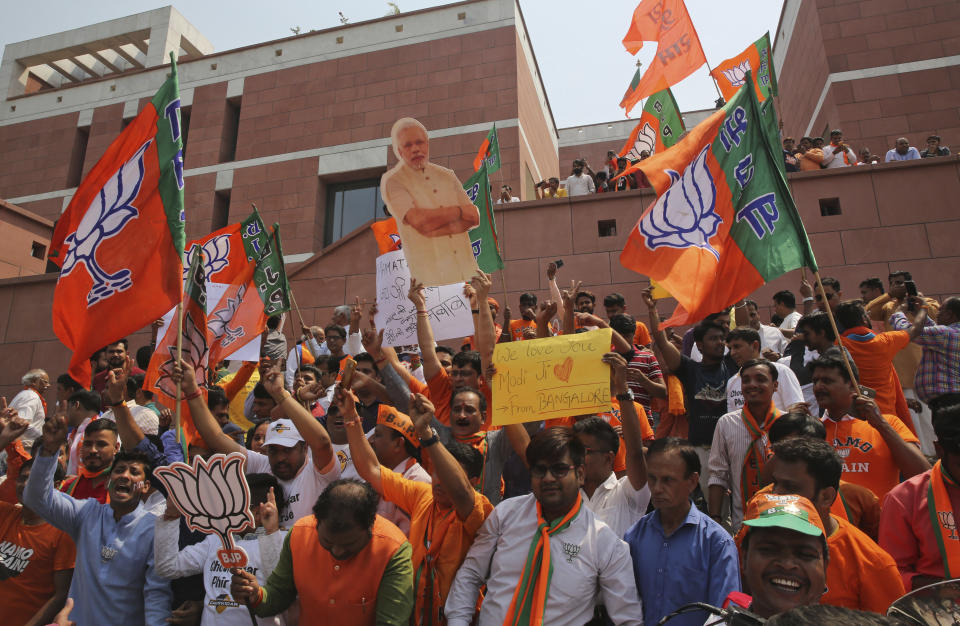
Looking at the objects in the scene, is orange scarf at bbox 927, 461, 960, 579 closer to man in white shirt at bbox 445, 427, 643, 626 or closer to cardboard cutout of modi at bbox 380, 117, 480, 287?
man in white shirt at bbox 445, 427, 643, 626

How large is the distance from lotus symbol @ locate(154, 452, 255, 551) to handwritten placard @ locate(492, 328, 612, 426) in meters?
1.41

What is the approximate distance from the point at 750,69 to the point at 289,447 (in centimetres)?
1068

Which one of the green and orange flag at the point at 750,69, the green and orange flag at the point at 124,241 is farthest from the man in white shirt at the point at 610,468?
the green and orange flag at the point at 750,69

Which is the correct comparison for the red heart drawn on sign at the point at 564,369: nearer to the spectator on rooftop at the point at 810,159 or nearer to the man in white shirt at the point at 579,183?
the man in white shirt at the point at 579,183

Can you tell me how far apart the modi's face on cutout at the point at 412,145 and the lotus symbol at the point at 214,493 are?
3.81 m

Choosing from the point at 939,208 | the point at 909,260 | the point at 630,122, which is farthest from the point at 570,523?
the point at 630,122

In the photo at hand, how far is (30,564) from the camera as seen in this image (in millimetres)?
4176

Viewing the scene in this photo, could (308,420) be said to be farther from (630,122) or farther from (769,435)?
(630,122)

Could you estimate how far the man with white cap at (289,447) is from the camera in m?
4.09

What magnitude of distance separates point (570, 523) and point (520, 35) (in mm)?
17576

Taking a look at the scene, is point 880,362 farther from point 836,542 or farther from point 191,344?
point 191,344

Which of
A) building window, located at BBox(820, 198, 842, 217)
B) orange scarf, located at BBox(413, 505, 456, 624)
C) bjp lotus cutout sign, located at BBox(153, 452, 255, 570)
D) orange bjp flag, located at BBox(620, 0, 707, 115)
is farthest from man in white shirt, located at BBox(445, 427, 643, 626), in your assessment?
building window, located at BBox(820, 198, 842, 217)

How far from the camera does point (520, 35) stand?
18469 mm

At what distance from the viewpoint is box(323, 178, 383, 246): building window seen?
61.0 feet
